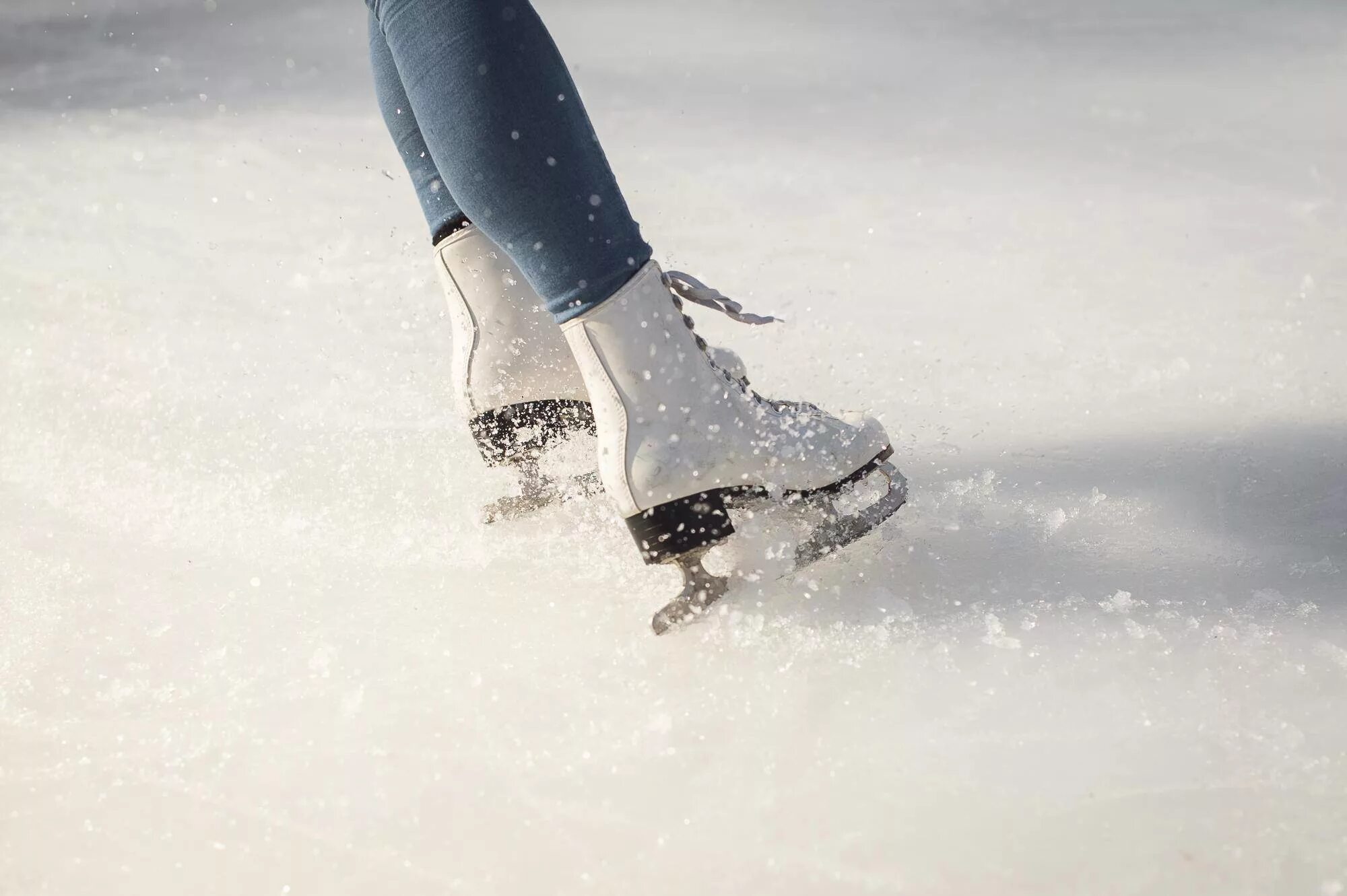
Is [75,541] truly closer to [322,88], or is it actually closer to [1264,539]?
[1264,539]

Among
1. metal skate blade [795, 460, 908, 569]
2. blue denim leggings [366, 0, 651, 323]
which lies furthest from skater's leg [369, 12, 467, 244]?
metal skate blade [795, 460, 908, 569]

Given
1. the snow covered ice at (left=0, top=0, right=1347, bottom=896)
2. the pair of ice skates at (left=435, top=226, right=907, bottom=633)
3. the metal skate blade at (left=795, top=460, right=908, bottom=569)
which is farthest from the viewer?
the metal skate blade at (left=795, top=460, right=908, bottom=569)

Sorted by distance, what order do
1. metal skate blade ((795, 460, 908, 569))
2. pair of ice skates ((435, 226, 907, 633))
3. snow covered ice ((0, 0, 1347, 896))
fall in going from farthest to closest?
metal skate blade ((795, 460, 908, 569)) → pair of ice skates ((435, 226, 907, 633)) → snow covered ice ((0, 0, 1347, 896))

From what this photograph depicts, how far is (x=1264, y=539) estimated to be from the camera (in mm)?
937

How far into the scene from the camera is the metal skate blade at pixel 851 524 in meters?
0.89

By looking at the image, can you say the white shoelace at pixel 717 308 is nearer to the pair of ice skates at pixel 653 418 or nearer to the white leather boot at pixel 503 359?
the pair of ice skates at pixel 653 418

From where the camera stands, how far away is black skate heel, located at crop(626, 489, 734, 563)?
82 centimetres

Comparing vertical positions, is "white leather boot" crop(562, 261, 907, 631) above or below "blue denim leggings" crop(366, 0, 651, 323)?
below

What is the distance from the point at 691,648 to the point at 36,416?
1016 millimetres

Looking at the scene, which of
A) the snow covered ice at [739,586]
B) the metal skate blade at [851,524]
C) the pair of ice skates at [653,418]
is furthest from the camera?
the metal skate blade at [851,524]

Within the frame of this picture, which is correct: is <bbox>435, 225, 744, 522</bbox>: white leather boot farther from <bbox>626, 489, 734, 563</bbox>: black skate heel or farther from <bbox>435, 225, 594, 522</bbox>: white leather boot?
<bbox>626, 489, 734, 563</bbox>: black skate heel

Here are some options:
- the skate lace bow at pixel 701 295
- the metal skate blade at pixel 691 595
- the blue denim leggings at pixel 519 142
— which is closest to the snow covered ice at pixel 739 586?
the metal skate blade at pixel 691 595

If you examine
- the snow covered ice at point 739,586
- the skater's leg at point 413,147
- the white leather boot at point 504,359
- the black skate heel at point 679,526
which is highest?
the skater's leg at point 413,147

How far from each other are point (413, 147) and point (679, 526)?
0.41 metres
